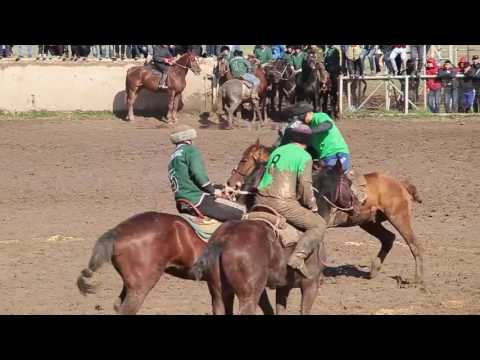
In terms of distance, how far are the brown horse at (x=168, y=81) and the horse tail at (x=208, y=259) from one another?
1647cm

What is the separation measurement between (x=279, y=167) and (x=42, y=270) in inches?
193

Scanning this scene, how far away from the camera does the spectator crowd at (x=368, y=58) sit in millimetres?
26156

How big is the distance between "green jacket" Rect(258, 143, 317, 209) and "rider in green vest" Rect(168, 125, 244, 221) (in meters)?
0.63

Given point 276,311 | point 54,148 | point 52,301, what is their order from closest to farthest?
point 276,311 → point 52,301 → point 54,148

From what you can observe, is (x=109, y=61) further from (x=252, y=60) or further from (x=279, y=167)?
(x=279, y=167)

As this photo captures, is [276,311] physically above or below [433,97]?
below

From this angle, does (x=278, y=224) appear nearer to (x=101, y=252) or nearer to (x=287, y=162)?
(x=287, y=162)

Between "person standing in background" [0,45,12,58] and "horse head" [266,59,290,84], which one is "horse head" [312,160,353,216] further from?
"person standing in background" [0,45,12,58]

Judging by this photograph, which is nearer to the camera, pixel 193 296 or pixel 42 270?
pixel 193 296

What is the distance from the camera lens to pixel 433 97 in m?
26.4

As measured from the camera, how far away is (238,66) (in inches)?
1050

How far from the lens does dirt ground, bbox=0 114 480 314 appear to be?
40.0ft

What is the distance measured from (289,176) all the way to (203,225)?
1.11m

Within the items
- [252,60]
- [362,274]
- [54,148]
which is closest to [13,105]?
[54,148]
